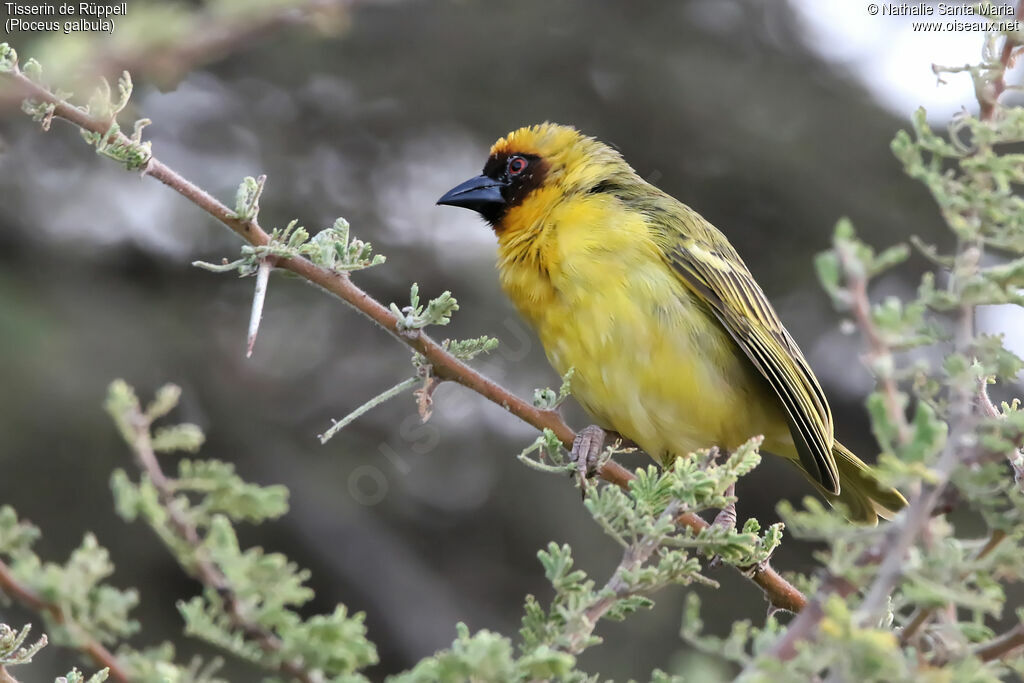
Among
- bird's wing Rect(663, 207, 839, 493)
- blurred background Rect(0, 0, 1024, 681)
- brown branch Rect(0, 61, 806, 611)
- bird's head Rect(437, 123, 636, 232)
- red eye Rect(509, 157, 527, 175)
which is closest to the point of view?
brown branch Rect(0, 61, 806, 611)

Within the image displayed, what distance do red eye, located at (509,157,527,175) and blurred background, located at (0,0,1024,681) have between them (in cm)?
142

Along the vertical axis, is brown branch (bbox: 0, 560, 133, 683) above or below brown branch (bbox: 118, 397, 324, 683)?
below

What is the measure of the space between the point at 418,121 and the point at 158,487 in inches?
192

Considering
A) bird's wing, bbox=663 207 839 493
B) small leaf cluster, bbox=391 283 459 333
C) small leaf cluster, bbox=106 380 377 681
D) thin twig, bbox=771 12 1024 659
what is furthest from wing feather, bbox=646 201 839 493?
small leaf cluster, bbox=106 380 377 681

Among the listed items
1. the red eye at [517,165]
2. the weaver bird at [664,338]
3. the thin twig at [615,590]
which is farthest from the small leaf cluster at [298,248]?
the red eye at [517,165]

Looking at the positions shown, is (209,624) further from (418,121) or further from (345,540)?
(418,121)

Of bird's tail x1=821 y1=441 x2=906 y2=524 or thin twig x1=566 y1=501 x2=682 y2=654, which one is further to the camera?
bird's tail x1=821 y1=441 x2=906 y2=524

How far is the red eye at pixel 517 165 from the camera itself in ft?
13.5

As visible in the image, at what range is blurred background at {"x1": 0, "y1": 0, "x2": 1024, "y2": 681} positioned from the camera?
17.0 ft

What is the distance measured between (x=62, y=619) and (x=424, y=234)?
456 cm

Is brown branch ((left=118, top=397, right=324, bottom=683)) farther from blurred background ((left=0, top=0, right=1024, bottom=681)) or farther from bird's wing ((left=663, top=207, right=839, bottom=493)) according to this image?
blurred background ((left=0, top=0, right=1024, bottom=681))

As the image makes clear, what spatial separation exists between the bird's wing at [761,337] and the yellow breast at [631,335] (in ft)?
0.21

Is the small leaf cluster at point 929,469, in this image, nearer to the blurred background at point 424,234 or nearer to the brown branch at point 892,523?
the brown branch at point 892,523

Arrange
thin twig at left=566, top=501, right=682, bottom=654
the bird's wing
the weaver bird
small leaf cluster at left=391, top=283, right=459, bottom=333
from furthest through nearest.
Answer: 1. the weaver bird
2. the bird's wing
3. small leaf cluster at left=391, top=283, right=459, bottom=333
4. thin twig at left=566, top=501, right=682, bottom=654
